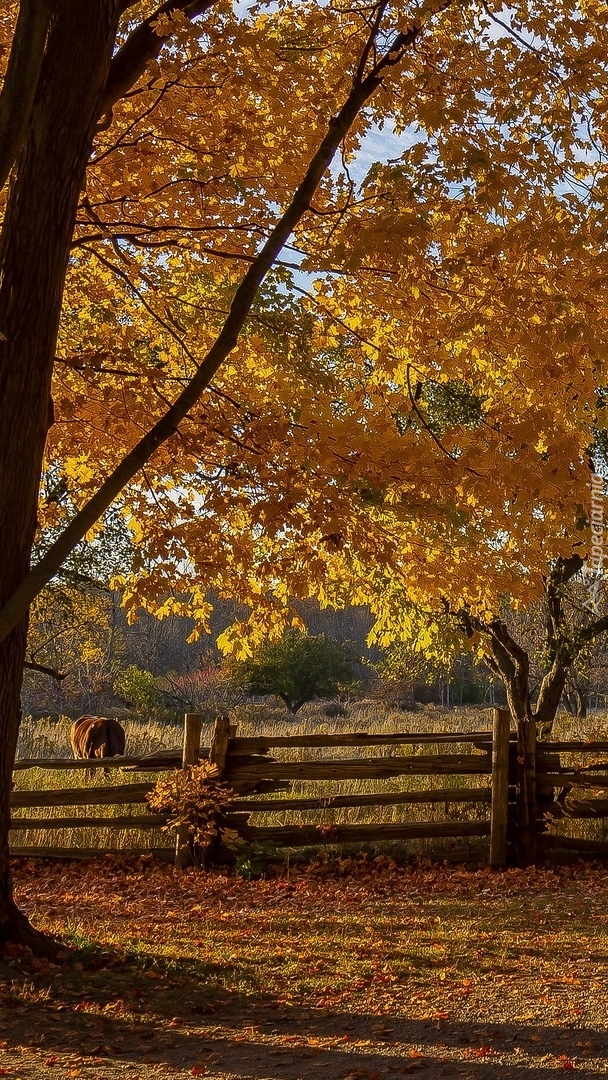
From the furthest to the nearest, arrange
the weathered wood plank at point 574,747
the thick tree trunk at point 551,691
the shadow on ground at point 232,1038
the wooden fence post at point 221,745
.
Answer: the thick tree trunk at point 551,691, the weathered wood plank at point 574,747, the wooden fence post at point 221,745, the shadow on ground at point 232,1038

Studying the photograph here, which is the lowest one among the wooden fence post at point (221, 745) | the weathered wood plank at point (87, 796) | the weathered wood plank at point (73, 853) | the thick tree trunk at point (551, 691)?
the weathered wood plank at point (73, 853)

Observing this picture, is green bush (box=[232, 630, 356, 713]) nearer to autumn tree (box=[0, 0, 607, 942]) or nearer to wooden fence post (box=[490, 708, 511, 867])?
wooden fence post (box=[490, 708, 511, 867])

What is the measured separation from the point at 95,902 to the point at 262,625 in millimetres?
2872

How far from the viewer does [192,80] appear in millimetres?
5637

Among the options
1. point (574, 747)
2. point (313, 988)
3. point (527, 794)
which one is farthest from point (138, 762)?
point (313, 988)

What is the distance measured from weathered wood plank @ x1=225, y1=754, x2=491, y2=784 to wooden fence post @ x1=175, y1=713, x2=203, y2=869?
1.33 ft

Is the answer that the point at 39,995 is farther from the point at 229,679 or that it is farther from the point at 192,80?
the point at 229,679

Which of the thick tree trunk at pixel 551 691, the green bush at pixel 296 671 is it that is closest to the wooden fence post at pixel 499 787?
the thick tree trunk at pixel 551 691

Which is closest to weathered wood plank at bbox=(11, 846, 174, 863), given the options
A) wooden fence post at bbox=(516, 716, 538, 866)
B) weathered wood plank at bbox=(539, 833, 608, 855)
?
wooden fence post at bbox=(516, 716, 538, 866)

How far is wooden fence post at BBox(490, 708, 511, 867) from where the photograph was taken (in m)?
9.76

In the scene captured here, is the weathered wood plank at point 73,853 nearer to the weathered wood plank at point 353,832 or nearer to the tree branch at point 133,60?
the weathered wood plank at point 353,832

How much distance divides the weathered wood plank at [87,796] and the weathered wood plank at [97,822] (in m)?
0.18

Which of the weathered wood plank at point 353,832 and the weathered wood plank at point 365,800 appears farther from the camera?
the weathered wood plank at point 365,800

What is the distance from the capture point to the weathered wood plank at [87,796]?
33.0ft
